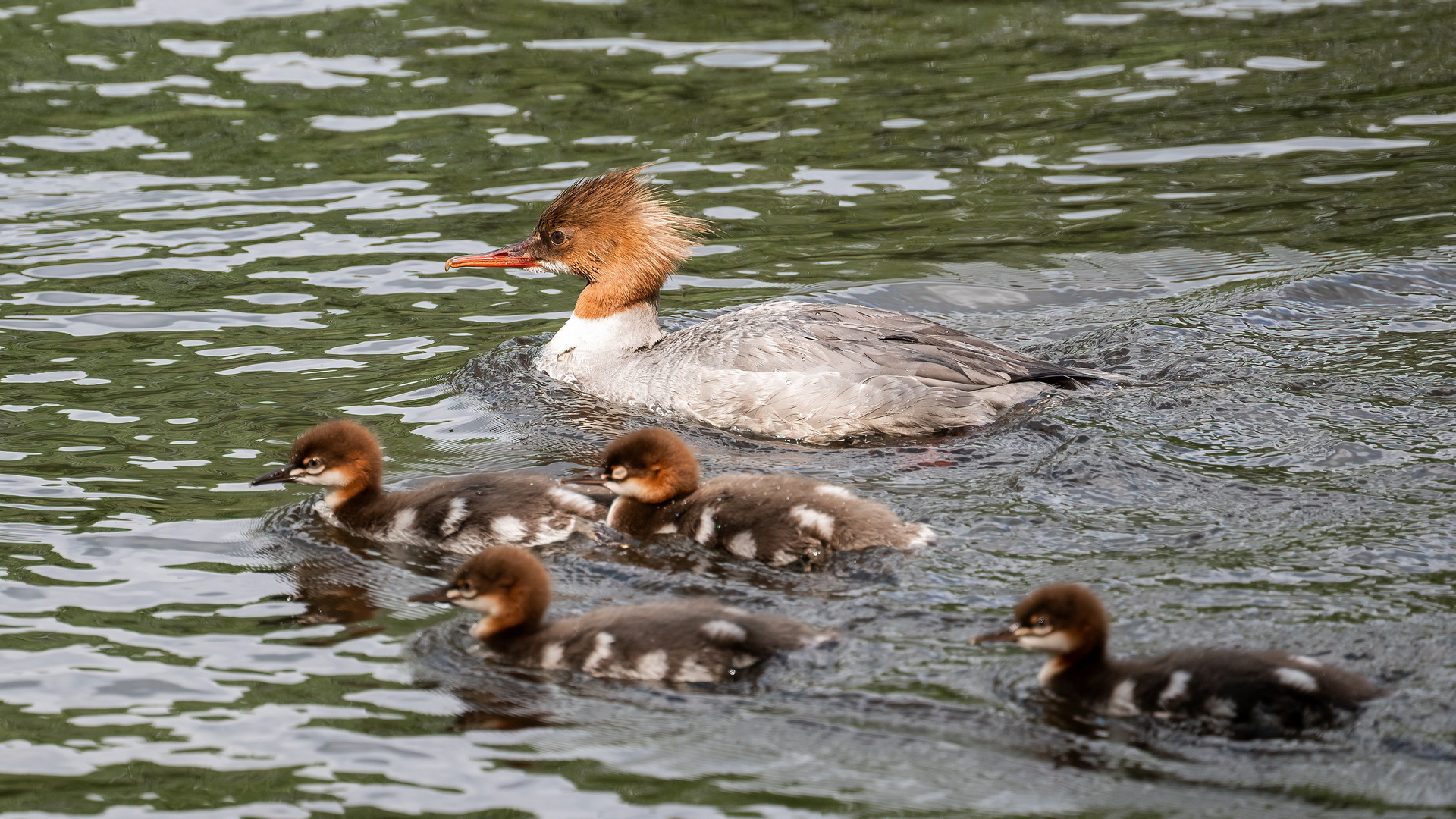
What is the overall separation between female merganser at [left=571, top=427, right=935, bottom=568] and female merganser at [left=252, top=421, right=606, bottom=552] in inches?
7.4

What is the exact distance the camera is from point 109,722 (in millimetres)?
5367

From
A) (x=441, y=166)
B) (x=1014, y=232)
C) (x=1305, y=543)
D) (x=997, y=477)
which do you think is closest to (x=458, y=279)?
(x=441, y=166)

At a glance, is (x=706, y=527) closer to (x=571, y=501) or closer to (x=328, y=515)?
(x=571, y=501)

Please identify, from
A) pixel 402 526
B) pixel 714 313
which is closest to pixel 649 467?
pixel 402 526

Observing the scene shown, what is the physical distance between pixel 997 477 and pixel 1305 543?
1492 mm

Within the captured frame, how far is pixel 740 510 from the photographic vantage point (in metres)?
6.56

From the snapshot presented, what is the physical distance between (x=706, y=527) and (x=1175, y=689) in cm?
222

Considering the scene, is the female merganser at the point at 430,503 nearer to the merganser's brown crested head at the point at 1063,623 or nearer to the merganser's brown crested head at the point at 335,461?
the merganser's brown crested head at the point at 335,461

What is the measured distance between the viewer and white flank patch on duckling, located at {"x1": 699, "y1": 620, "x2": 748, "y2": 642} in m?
5.46

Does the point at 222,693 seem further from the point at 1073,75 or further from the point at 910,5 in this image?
the point at 910,5

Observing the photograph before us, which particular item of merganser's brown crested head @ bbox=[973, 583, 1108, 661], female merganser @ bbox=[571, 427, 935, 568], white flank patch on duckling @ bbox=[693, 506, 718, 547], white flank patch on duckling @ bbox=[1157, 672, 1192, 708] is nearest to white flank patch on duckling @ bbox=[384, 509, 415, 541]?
female merganser @ bbox=[571, 427, 935, 568]

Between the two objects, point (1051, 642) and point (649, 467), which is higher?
point (649, 467)

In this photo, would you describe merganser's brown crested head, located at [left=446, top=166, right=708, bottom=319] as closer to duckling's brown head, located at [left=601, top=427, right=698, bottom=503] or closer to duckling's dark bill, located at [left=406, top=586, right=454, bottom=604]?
duckling's brown head, located at [left=601, top=427, right=698, bottom=503]

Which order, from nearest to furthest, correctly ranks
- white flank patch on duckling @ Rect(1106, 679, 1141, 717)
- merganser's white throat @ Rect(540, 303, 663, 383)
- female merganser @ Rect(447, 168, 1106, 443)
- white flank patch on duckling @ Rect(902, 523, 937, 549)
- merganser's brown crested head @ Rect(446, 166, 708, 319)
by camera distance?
white flank patch on duckling @ Rect(1106, 679, 1141, 717) < white flank patch on duckling @ Rect(902, 523, 937, 549) < female merganser @ Rect(447, 168, 1106, 443) < merganser's white throat @ Rect(540, 303, 663, 383) < merganser's brown crested head @ Rect(446, 166, 708, 319)
